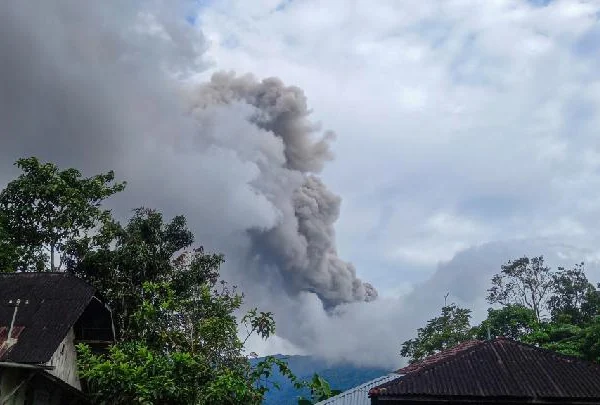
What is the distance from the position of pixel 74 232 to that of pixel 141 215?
303 cm

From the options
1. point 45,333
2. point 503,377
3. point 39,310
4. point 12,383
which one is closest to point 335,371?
point 39,310

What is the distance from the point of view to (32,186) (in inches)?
904

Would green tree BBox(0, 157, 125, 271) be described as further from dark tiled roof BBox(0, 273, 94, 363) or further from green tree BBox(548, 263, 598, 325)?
green tree BBox(548, 263, 598, 325)

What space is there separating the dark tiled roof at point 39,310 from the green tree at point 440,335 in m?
25.3

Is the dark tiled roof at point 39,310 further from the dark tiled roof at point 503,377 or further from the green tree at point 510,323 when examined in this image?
the green tree at point 510,323

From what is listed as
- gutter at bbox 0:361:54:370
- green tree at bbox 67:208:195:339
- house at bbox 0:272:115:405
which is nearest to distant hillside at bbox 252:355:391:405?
green tree at bbox 67:208:195:339

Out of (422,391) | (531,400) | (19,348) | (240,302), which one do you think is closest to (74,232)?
(19,348)

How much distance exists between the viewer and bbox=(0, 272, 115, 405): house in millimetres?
13586

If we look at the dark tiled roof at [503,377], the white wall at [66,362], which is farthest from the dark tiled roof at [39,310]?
the dark tiled roof at [503,377]

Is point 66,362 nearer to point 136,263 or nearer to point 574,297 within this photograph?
point 136,263

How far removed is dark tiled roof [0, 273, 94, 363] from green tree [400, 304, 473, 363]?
25347mm

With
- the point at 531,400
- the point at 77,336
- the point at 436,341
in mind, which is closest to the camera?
the point at 531,400

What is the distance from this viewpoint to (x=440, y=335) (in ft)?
120

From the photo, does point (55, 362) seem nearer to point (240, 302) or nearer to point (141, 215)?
point (240, 302)
